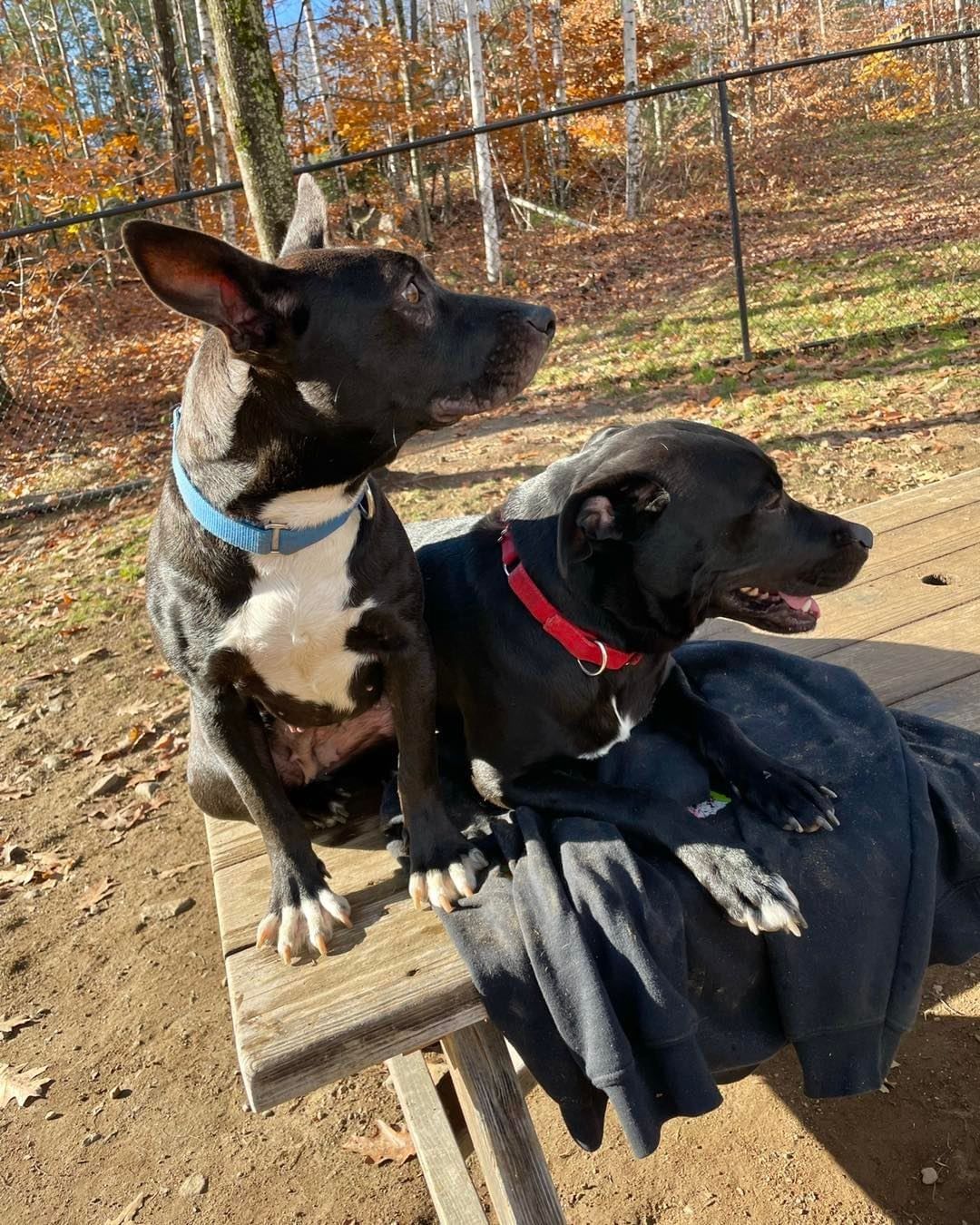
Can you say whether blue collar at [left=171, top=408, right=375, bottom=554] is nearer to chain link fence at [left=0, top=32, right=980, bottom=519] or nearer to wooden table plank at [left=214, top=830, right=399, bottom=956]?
wooden table plank at [left=214, top=830, right=399, bottom=956]

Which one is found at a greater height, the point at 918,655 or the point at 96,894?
the point at 918,655

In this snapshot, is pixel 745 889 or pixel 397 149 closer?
pixel 745 889

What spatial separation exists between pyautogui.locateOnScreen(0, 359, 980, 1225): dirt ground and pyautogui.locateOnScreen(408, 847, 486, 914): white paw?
1.18 m

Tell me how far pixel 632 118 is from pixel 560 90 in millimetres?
3231

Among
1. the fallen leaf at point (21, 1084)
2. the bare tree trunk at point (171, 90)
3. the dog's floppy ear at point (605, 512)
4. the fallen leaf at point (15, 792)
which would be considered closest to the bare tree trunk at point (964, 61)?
the bare tree trunk at point (171, 90)

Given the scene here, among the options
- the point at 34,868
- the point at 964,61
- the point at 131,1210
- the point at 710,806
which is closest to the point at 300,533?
the point at 710,806

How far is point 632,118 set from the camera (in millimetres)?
15562

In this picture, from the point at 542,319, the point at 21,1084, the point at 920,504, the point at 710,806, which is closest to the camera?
the point at 710,806

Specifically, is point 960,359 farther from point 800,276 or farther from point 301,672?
point 301,672

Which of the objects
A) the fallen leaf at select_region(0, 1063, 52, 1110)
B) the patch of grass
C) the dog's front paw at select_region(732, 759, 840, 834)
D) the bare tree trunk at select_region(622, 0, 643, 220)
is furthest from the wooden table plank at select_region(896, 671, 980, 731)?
the bare tree trunk at select_region(622, 0, 643, 220)

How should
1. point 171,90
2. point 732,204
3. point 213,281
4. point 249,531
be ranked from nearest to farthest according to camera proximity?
point 213,281 → point 249,531 → point 732,204 → point 171,90

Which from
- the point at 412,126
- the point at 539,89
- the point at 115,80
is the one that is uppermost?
the point at 115,80

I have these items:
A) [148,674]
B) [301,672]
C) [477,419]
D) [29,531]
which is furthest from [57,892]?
[477,419]

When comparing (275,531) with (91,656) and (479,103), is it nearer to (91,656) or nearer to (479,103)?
(91,656)
